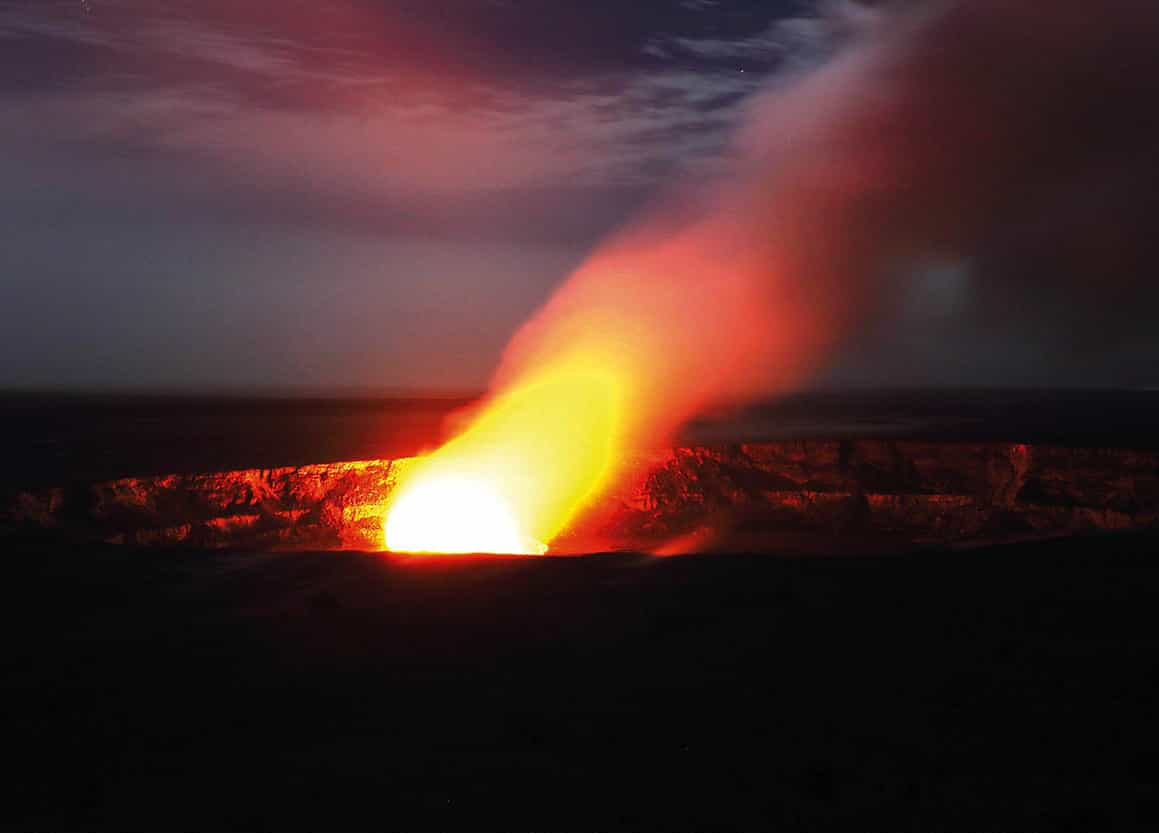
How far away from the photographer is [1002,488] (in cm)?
3191

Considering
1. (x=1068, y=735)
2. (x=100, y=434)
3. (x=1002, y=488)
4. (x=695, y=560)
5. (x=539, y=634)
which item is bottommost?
(x=1068, y=735)

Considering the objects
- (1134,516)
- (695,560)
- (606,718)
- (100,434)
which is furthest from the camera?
(100,434)

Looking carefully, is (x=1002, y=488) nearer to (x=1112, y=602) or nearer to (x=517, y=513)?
(x=517, y=513)

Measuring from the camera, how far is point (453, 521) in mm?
29141

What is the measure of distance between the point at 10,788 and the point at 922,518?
93.0 feet

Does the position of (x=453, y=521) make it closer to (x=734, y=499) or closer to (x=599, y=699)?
(x=734, y=499)

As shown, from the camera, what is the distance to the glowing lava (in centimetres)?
2794

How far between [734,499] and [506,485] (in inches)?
344

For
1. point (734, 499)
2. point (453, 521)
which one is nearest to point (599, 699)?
point (453, 521)

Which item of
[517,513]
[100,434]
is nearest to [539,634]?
[517,513]

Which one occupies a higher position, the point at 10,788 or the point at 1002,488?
the point at 1002,488

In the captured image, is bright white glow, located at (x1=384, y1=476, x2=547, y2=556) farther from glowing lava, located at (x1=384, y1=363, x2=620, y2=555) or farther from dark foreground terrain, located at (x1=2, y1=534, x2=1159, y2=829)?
dark foreground terrain, located at (x1=2, y1=534, x2=1159, y2=829)

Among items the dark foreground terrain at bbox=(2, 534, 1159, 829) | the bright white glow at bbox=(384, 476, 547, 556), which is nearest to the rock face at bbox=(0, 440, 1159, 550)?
the bright white glow at bbox=(384, 476, 547, 556)

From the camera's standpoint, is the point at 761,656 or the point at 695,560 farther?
the point at 695,560
